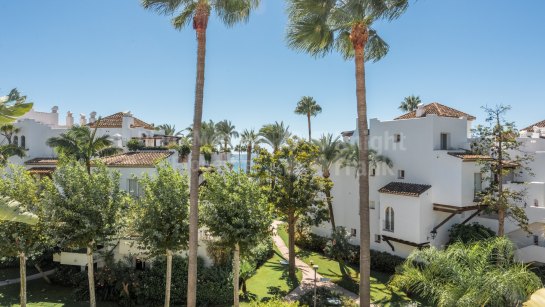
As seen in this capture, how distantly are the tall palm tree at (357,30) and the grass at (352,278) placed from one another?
10.3 metres

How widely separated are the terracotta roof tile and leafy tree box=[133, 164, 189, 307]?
689 inches

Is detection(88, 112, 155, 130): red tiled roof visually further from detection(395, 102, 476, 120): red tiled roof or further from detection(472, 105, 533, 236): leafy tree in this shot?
detection(472, 105, 533, 236): leafy tree

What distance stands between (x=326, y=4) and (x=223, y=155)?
3156cm

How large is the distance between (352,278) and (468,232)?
935cm

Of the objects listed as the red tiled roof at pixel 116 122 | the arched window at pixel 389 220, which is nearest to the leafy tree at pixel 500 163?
the arched window at pixel 389 220

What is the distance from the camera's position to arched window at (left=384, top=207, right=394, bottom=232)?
28859 millimetres

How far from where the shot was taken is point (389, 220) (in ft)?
95.5

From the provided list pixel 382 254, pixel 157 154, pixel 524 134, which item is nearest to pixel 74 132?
pixel 157 154

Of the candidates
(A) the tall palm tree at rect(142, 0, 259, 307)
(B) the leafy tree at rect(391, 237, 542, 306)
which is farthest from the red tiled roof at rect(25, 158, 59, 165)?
(B) the leafy tree at rect(391, 237, 542, 306)

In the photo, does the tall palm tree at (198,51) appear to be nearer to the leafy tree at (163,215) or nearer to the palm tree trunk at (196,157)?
the palm tree trunk at (196,157)

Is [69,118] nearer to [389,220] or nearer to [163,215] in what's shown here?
[163,215]

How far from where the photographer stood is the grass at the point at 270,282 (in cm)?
2242

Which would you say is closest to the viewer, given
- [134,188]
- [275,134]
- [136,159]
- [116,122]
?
[134,188]

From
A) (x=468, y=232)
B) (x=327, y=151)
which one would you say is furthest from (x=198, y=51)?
(x=468, y=232)
